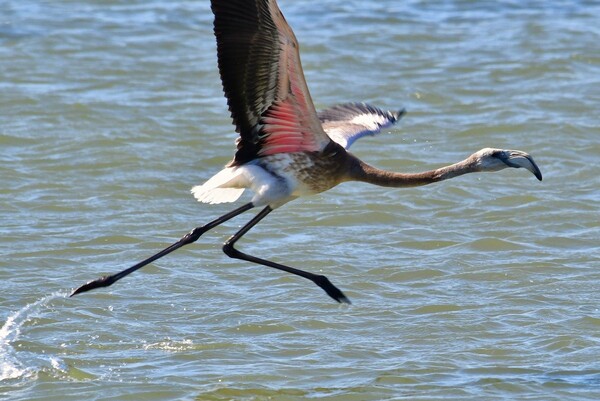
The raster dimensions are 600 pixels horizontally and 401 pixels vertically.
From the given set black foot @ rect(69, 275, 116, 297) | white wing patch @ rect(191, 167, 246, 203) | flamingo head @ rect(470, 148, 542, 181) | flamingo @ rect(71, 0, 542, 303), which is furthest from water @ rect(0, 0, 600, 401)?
flamingo head @ rect(470, 148, 542, 181)

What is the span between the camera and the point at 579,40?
18.5 metres

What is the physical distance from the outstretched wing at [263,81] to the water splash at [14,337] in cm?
182

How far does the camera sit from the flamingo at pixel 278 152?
27.8ft

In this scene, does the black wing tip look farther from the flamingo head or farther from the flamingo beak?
the flamingo beak

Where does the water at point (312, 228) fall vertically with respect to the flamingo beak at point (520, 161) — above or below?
below

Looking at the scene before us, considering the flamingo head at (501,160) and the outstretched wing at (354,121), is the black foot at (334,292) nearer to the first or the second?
the outstretched wing at (354,121)

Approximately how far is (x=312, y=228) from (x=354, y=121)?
5.41ft

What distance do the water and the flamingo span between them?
607 mm

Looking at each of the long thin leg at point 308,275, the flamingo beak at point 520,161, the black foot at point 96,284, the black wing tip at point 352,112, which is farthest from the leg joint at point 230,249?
the flamingo beak at point 520,161

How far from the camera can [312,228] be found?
459 inches

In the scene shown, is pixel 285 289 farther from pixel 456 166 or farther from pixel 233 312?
pixel 456 166

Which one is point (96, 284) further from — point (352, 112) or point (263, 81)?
point (352, 112)

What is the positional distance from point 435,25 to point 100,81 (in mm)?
5769

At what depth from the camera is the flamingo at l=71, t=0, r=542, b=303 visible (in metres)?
8.46
